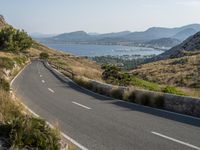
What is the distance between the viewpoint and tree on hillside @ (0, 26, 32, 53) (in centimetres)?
7330

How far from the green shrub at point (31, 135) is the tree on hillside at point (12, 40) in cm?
6763

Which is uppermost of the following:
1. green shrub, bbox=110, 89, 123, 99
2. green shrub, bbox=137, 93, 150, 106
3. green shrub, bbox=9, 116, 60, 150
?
green shrub, bbox=9, 116, 60, 150

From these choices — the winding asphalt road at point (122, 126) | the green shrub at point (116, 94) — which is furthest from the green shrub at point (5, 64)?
the winding asphalt road at point (122, 126)

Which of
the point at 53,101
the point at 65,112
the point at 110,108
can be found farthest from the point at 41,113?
the point at 53,101

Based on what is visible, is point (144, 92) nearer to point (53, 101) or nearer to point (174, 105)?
point (174, 105)

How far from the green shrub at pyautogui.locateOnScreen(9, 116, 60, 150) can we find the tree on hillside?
222 ft

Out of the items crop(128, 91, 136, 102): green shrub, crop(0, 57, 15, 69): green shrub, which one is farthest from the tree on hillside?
crop(128, 91, 136, 102): green shrub

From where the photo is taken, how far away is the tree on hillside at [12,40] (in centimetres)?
7330

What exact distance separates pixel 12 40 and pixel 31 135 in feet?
235

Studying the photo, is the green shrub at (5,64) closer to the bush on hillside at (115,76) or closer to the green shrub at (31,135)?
the bush on hillside at (115,76)

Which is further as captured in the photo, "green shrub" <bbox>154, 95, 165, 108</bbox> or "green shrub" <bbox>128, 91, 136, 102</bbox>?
"green shrub" <bbox>128, 91, 136, 102</bbox>

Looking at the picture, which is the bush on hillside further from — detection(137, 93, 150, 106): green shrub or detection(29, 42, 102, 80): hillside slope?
detection(137, 93, 150, 106): green shrub

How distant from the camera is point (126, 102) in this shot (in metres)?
17.1

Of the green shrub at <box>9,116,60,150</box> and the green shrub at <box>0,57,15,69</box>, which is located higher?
the green shrub at <box>9,116,60,150</box>
